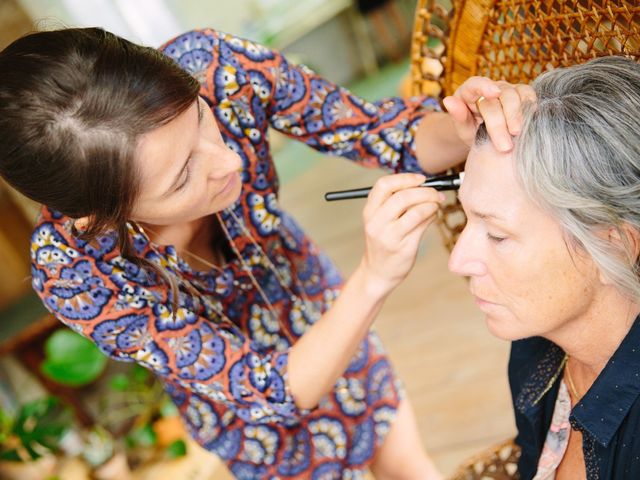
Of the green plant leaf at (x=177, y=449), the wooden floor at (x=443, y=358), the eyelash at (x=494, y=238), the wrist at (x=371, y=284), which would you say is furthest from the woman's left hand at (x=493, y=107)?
the green plant leaf at (x=177, y=449)

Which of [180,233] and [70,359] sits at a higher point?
[180,233]

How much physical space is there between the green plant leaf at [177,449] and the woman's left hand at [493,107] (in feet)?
8.22

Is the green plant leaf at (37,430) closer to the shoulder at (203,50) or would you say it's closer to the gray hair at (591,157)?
the shoulder at (203,50)

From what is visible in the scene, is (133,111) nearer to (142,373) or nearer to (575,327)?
(575,327)

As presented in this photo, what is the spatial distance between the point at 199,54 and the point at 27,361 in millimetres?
2241

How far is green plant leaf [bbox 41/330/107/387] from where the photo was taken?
2.86 m

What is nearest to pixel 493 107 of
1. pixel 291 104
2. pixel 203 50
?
pixel 291 104

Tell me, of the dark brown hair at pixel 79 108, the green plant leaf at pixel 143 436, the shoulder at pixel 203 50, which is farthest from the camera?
the green plant leaf at pixel 143 436

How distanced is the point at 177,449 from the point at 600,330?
8.20 feet

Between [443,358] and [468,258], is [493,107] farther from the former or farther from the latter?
[443,358]

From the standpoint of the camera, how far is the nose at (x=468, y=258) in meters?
1.13

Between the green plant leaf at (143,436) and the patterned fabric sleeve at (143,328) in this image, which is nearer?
the patterned fabric sleeve at (143,328)

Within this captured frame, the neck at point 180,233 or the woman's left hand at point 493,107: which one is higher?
the woman's left hand at point 493,107

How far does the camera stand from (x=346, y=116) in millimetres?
1413
